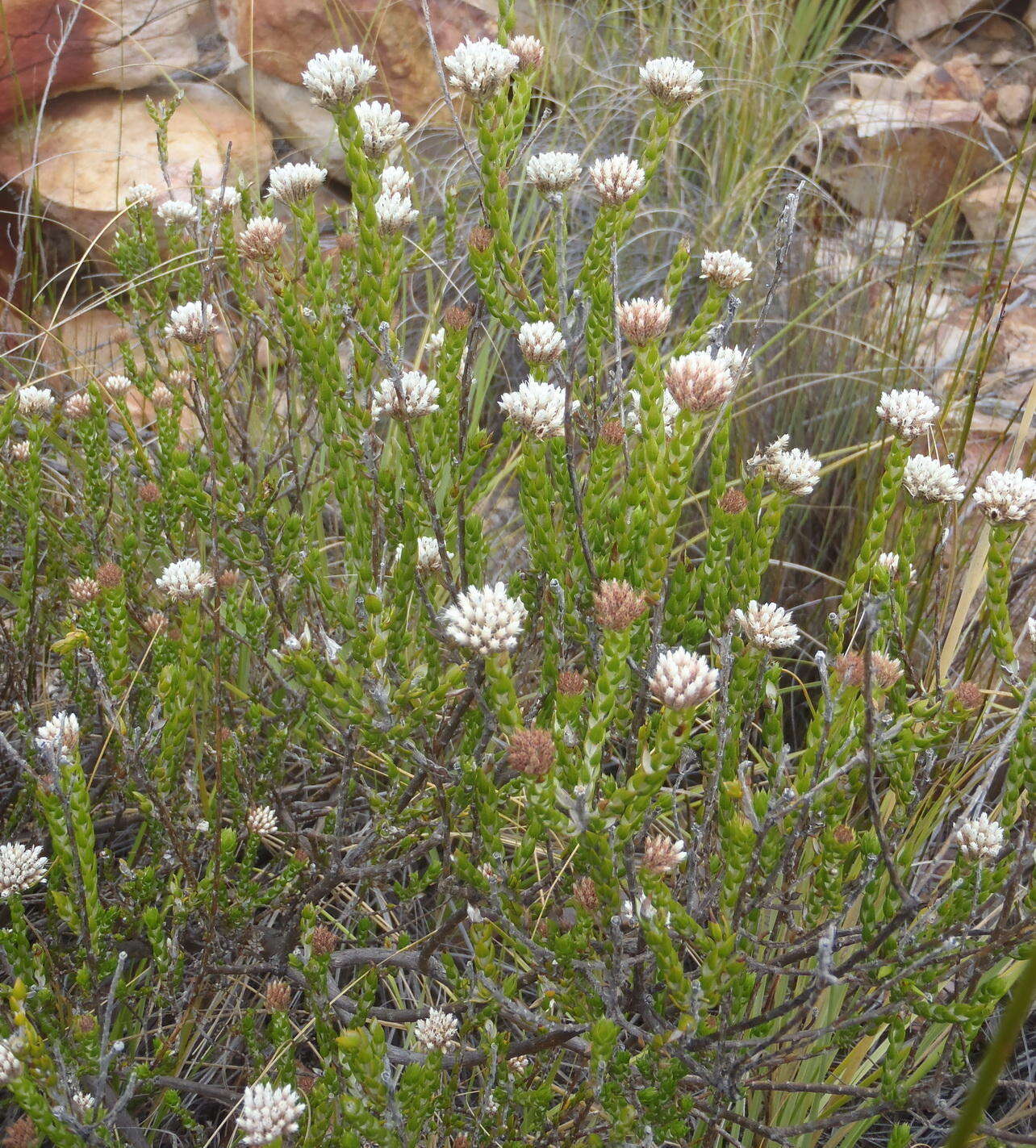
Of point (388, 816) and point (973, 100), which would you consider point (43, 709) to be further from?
point (973, 100)

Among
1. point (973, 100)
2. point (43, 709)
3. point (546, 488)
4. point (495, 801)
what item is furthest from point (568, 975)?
point (973, 100)

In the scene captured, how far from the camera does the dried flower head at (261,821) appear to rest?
199cm

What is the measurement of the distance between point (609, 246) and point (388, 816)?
3.75ft

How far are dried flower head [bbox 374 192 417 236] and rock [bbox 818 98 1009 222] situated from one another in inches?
175

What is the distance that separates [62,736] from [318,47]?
4437mm

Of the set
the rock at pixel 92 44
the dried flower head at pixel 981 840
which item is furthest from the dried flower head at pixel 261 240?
the rock at pixel 92 44

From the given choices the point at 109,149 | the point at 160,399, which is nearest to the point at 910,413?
the point at 160,399

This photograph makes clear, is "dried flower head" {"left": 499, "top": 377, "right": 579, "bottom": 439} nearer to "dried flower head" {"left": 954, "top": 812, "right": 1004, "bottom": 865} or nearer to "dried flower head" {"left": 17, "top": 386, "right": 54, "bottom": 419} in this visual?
"dried flower head" {"left": 954, "top": 812, "right": 1004, "bottom": 865}

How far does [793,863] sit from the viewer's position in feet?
6.01

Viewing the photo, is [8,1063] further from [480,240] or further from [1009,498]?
[1009,498]

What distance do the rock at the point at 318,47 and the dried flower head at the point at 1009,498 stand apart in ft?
12.7

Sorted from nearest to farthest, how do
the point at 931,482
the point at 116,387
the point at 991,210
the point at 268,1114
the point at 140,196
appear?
the point at 268,1114 < the point at 931,482 < the point at 116,387 < the point at 140,196 < the point at 991,210

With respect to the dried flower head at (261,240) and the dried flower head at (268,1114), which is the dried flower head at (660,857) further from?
the dried flower head at (261,240)

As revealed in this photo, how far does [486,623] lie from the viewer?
1.34 m
